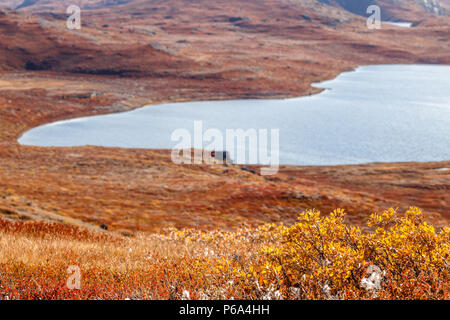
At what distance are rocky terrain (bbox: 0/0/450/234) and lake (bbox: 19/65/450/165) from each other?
17.3 ft

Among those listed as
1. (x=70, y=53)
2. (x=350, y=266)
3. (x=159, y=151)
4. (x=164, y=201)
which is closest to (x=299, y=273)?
(x=350, y=266)

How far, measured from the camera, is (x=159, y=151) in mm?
48781

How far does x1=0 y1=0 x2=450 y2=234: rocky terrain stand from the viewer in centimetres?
2588

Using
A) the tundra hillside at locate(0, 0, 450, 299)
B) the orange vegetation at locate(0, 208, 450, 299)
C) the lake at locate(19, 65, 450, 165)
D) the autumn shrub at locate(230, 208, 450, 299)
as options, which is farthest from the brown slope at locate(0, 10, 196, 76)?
the autumn shrub at locate(230, 208, 450, 299)

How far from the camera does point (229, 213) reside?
26062mm

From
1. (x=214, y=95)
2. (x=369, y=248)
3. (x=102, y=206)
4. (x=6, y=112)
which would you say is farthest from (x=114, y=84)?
(x=369, y=248)

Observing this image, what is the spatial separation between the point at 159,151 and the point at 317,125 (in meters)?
31.4

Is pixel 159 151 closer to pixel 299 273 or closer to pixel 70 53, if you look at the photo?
pixel 299 273

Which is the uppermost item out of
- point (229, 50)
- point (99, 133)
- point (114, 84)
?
point (229, 50)

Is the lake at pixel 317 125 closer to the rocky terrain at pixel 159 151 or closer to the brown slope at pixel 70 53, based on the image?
the rocky terrain at pixel 159 151

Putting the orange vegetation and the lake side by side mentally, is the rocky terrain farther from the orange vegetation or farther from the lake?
the orange vegetation

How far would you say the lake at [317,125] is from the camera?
179 feet
